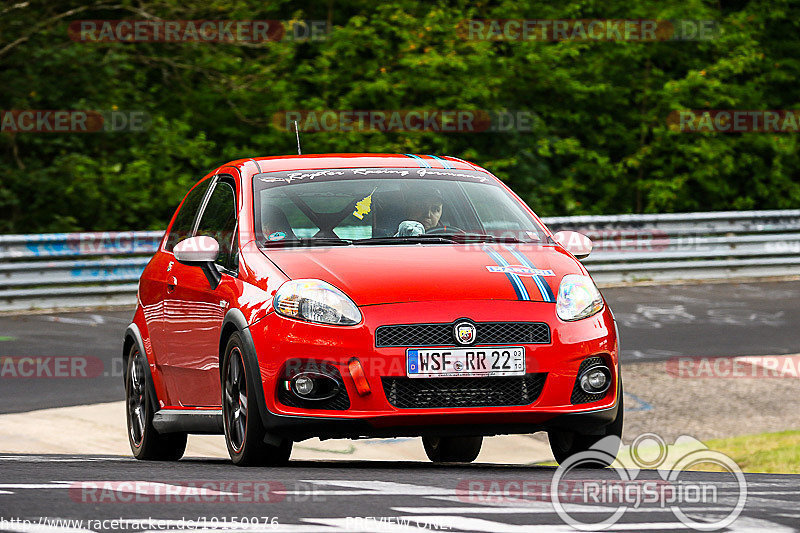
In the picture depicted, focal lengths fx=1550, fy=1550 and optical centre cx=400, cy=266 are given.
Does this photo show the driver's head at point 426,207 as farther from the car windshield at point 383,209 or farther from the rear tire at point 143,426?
the rear tire at point 143,426

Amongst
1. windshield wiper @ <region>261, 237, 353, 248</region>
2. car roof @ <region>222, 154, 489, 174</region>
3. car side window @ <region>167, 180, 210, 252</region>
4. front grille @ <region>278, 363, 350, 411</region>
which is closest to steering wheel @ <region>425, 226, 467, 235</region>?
windshield wiper @ <region>261, 237, 353, 248</region>

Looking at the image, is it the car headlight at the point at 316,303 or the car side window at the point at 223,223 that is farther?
the car side window at the point at 223,223

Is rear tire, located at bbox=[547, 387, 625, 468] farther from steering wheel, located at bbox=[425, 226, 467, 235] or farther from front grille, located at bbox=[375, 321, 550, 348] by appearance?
steering wheel, located at bbox=[425, 226, 467, 235]

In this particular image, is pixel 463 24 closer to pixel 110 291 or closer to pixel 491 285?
pixel 110 291

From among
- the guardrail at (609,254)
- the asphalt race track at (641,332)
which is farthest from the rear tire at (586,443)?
the guardrail at (609,254)

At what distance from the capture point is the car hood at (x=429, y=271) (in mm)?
7102

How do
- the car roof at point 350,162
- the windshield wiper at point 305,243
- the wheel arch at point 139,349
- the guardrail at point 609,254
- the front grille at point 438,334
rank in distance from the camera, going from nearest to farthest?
1. the front grille at point 438,334
2. the windshield wiper at point 305,243
3. the car roof at point 350,162
4. the wheel arch at point 139,349
5. the guardrail at point 609,254

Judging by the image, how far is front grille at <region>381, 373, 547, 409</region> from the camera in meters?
7.00

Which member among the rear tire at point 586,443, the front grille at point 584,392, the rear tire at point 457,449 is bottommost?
the rear tire at point 457,449

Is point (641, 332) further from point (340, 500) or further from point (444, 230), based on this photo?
point (340, 500)

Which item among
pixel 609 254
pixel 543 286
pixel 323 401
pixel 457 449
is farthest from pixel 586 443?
pixel 609 254

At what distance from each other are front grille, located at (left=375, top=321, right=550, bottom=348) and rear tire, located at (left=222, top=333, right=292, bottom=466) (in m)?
0.65

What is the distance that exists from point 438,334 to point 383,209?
4.33 ft

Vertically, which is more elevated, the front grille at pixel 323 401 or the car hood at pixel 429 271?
the car hood at pixel 429 271
